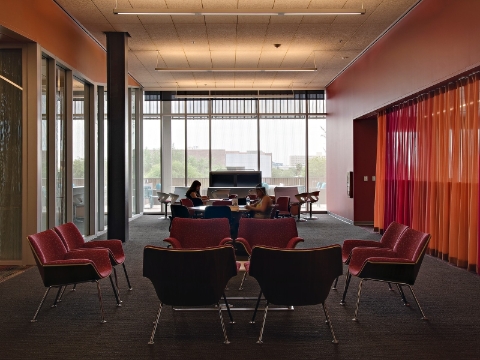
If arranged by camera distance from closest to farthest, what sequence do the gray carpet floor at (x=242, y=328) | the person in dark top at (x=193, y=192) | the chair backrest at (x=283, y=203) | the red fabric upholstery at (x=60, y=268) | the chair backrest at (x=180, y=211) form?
the gray carpet floor at (x=242, y=328) → the red fabric upholstery at (x=60, y=268) → the chair backrest at (x=180, y=211) → the person in dark top at (x=193, y=192) → the chair backrest at (x=283, y=203)

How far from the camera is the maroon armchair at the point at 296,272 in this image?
4.16 m

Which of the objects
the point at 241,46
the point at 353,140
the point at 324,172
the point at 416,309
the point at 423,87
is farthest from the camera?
the point at 324,172

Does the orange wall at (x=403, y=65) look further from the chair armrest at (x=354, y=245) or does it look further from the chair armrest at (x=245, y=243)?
the chair armrest at (x=245, y=243)

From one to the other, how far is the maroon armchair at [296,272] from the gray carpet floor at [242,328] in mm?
309

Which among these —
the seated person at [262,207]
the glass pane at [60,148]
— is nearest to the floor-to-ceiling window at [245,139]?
the glass pane at [60,148]

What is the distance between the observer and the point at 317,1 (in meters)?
8.68

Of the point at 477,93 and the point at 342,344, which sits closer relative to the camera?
the point at 342,344

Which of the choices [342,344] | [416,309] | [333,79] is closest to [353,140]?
[333,79]

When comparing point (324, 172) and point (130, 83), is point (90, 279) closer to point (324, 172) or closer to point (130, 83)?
point (130, 83)

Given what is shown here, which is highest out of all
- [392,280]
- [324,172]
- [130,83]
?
[130,83]

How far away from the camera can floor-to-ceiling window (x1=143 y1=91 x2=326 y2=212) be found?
17.9 meters

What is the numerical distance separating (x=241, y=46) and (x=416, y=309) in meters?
8.29

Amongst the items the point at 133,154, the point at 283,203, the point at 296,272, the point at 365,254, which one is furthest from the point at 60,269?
the point at 133,154

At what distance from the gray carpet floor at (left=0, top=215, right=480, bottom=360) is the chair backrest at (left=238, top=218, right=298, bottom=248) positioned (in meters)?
0.64
